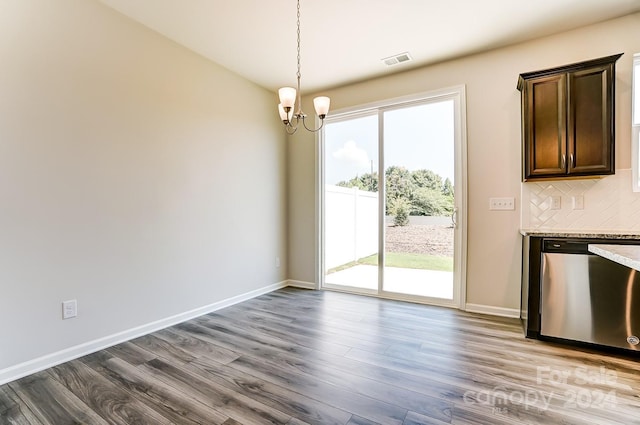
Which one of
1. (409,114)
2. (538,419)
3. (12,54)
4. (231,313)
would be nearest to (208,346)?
(231,313)

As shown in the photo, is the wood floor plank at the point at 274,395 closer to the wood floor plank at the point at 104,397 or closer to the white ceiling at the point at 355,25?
the wood floor plank at the point at 104,397

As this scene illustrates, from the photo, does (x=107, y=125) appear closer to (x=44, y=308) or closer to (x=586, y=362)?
(x=44, y=308)

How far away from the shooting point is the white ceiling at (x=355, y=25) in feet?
8.16

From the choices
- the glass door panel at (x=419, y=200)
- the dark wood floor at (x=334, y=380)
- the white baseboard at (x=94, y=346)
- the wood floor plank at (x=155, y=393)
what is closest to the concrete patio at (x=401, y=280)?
the glass door panel at (x=419, y=200)

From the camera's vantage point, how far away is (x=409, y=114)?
371 centimetres

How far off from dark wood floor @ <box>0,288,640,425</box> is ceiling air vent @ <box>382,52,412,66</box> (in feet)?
9.35

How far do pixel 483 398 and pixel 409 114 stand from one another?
3033mm

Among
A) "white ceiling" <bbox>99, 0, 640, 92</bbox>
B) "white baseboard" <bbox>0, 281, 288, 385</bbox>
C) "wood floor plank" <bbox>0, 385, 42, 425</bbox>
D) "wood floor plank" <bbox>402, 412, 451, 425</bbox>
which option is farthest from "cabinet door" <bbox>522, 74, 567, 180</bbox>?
"wood floor plank" <bbox>0, 385, 42, 425</bbox>

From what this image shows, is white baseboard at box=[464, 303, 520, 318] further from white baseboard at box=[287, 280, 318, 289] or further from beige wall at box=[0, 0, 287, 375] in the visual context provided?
beige wall at box=[0, 0, 287, 375]

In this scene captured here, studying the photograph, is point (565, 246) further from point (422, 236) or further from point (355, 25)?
point (355, 25)

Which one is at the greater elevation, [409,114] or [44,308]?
[409,114]

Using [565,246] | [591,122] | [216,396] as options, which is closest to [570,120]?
[591,122]

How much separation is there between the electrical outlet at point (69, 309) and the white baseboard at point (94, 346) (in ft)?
0.82

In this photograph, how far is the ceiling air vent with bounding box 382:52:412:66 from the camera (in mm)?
3289
